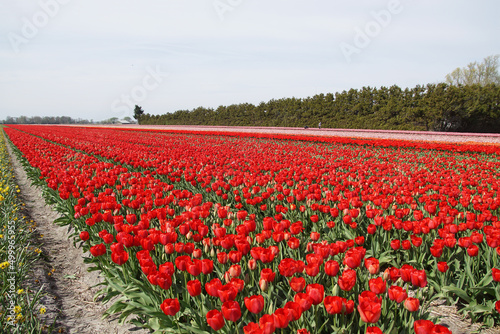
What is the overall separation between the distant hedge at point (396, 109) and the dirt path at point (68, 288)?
33.0m

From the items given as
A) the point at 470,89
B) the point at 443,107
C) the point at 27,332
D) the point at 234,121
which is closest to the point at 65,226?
the point at 27,332

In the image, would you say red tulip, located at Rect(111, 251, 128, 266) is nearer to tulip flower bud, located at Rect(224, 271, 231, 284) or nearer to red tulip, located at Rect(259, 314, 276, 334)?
tulip flower bud, located at Rect(224, 271, 231, 284)


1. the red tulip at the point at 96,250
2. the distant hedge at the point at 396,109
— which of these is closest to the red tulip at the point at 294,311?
the red tulip at the point at 96,250

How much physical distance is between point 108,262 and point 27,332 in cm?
95

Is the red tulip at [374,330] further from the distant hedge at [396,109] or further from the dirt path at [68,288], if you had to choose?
the distant hedge at [396,109]

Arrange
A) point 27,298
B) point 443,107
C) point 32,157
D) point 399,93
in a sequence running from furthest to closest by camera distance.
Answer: point 399,93
point 443,107
point 32,157
point 27,298

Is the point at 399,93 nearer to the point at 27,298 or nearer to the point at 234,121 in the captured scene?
the point at 234,121

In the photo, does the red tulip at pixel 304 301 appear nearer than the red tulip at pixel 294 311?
No

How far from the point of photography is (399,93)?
116ft

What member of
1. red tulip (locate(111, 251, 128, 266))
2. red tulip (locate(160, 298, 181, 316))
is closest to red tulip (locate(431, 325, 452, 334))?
red tulip (locate(160, 298, 181, 316))

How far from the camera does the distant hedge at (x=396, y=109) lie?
101 ft

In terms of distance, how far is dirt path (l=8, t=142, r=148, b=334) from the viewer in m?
3.14

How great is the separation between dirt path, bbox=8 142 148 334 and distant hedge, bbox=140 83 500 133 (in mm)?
33009

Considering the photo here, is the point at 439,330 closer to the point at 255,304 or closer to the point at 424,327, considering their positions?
the point at 424,327
